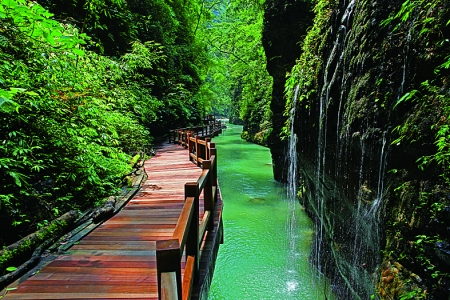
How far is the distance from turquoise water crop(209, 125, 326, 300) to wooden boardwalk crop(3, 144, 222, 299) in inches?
101

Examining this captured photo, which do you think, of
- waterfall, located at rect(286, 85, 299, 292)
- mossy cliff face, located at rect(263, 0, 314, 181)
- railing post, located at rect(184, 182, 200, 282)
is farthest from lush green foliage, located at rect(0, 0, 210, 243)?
mossy cliff face, located at rect(263, 0, 314, 181)

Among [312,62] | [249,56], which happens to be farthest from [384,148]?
[249,56]

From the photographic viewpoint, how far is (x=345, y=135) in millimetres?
5805

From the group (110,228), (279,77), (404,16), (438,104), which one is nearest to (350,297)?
(438,104)

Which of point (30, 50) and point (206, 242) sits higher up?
point (30, 50)

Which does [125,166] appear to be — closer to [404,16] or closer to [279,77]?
[404,16]

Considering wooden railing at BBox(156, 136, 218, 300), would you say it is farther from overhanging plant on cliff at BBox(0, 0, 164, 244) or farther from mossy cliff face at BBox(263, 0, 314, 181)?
mossy cliff face at BBox(263, 0, 314, 181)

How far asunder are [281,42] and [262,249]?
925 centimetres

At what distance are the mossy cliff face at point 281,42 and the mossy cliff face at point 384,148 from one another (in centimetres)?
493

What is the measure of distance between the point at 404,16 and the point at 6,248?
241 inches

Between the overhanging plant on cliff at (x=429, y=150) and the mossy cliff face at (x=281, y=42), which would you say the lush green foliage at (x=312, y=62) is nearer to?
the mossy cliff face at (x=281, y=42)

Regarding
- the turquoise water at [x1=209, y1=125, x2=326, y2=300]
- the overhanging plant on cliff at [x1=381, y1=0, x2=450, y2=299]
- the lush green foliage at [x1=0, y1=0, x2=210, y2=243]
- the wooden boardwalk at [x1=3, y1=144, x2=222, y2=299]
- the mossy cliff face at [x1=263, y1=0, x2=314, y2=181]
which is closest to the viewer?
the wooden boardwalk at [x1=3, y1=144, x2=222, y2=299]

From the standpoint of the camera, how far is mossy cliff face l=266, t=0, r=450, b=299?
3.59m

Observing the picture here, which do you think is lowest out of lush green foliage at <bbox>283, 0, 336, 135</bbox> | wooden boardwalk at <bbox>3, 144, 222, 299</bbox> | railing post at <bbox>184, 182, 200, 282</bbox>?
wooden boardwalk at <bbox>3, 144, 222, 299</bbox>
